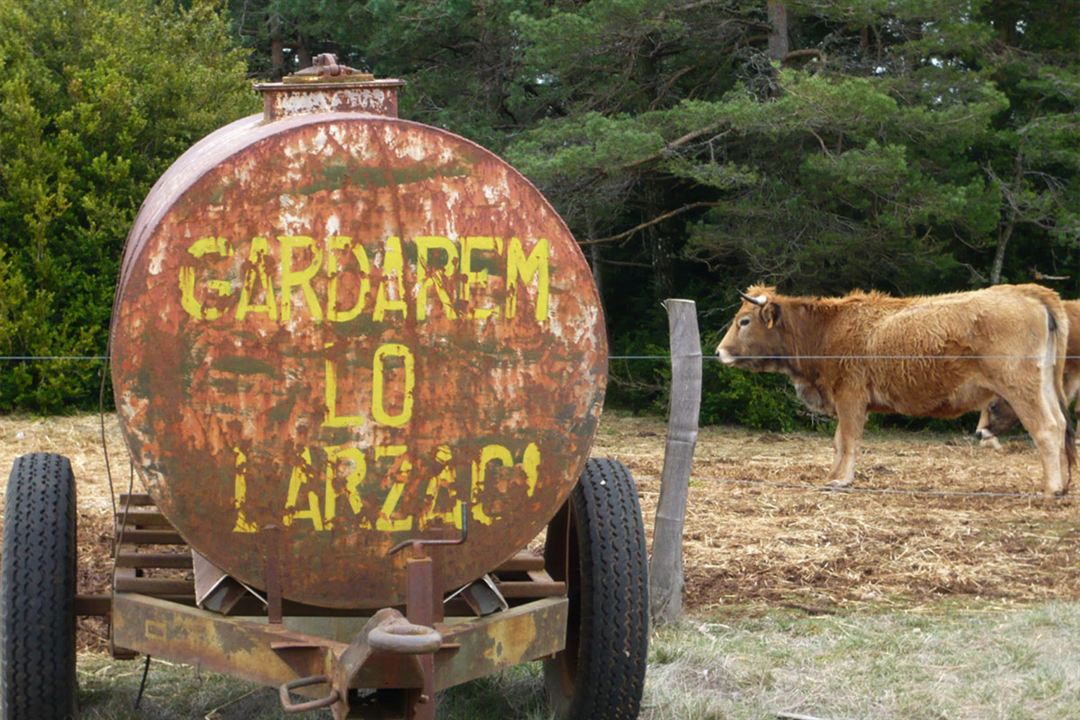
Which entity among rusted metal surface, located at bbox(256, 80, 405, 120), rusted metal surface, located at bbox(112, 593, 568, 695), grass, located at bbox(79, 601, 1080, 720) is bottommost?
grass, located at bbox(79, 601, 1080, 720)

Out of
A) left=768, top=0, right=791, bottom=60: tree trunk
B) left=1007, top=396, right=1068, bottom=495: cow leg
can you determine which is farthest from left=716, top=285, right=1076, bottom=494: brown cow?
left=768, top=0, right=791, bottom=60: tree trunk

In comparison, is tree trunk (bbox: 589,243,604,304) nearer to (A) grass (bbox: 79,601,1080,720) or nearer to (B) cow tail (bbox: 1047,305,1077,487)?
(B) cow tail (bbox: 1047,305,1077,487)

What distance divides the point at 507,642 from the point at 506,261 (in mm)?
1052

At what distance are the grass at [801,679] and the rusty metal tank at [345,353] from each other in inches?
52.7

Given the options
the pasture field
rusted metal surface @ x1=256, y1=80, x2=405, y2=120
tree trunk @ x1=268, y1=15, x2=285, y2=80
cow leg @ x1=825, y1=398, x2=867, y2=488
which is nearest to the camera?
rusted metal surface @ x1=256, y1=80, x2=405, y2=120

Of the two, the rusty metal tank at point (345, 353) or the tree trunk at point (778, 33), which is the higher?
the tree trunk at point (778, 33)

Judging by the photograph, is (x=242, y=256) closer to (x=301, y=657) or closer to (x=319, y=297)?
(x=319, y=297)

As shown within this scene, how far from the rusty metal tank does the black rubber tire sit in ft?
2.43

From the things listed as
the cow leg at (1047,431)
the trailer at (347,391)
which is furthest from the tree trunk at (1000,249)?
the trailer at (347,391)

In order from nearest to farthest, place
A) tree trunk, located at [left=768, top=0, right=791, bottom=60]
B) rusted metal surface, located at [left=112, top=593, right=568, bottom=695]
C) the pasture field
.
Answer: rusted metal surface, located at [left=112, top=593, right=568, bottom=695]
the pasture field
tree trunk, located at [left=768, top=0, right=791, bottom=60]

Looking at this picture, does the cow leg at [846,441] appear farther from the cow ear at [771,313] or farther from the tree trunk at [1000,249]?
the tree trunk at [1000,249]

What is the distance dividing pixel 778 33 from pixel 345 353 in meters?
14.2

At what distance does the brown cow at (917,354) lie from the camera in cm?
1089

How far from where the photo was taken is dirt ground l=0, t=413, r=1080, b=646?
6.98 meters
